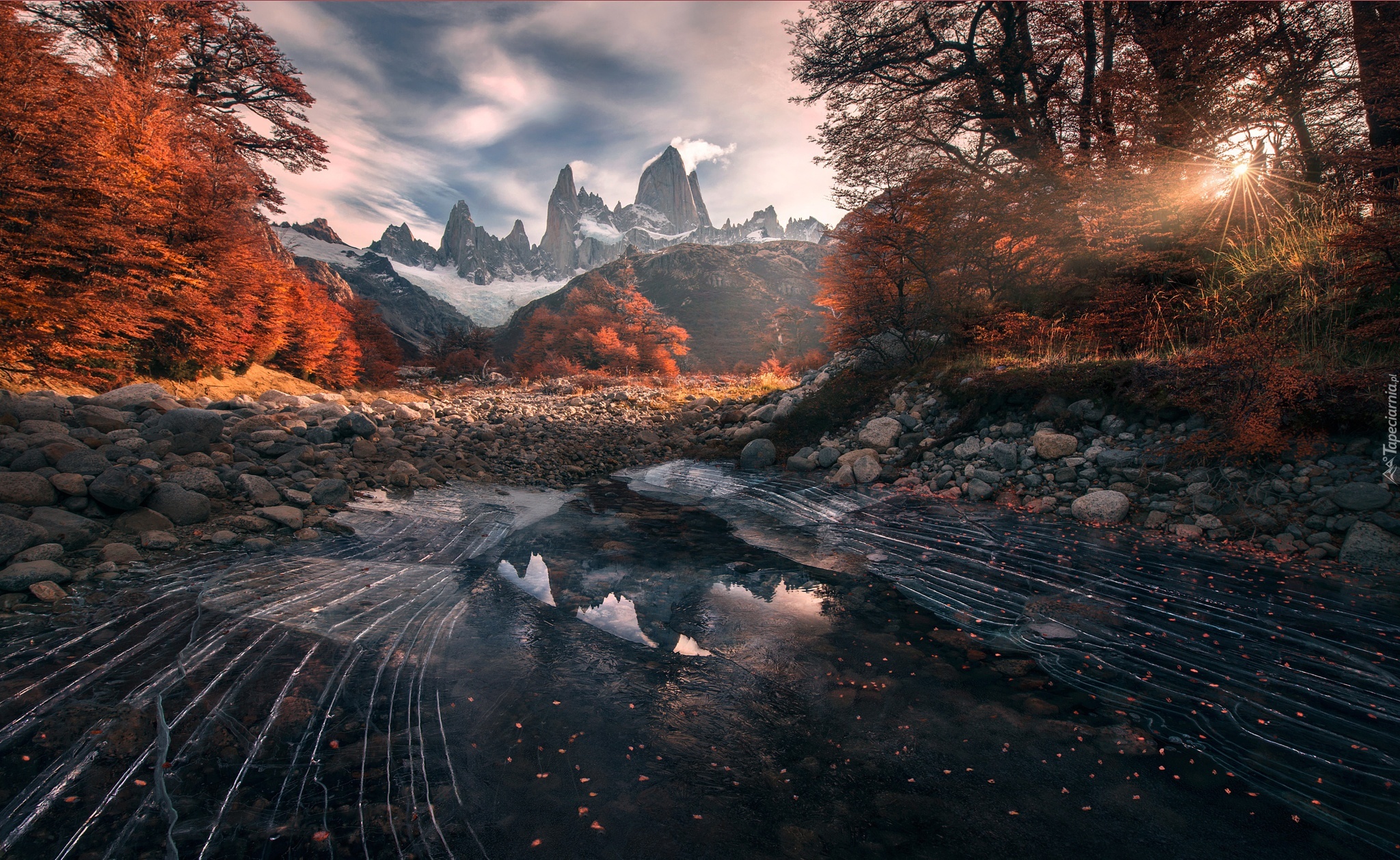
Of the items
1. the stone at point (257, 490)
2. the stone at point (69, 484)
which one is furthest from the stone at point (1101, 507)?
the stone at point (69, 484)

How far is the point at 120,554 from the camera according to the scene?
469 centimetres

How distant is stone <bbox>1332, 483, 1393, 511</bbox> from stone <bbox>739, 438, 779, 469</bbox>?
305 inches

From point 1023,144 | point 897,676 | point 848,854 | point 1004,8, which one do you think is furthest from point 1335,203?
point 848,854

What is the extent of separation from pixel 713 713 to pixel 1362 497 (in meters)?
6.54

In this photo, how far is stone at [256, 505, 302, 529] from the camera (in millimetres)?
6047

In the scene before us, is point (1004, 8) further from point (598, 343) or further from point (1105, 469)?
point (598, 343)

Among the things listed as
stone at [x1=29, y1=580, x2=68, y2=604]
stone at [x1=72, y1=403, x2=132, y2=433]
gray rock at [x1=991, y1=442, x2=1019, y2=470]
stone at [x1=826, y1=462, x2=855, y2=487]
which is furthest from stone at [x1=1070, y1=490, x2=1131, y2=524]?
stone at [x1=72, y1=403, x2=132, y2=433]

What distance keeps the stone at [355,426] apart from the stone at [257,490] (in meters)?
3.34

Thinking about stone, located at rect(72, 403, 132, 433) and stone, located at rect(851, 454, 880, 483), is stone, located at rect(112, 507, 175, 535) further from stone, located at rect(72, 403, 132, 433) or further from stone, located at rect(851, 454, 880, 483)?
stone, located at rect(851, 454, 880, 483)

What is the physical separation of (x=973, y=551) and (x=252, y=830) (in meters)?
6.15

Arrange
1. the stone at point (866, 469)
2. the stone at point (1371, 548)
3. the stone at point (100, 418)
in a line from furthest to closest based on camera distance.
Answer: the stone at point (866, 469) → the stone at point (100, 418) → the stone at point (1371, 548)

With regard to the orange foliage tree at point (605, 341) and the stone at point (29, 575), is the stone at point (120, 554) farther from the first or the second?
the orange foliage tree at point (605, 341)

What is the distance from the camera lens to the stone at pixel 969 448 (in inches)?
321

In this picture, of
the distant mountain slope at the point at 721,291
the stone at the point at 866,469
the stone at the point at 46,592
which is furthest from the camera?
the distant mountain slope at the point at 721,291
